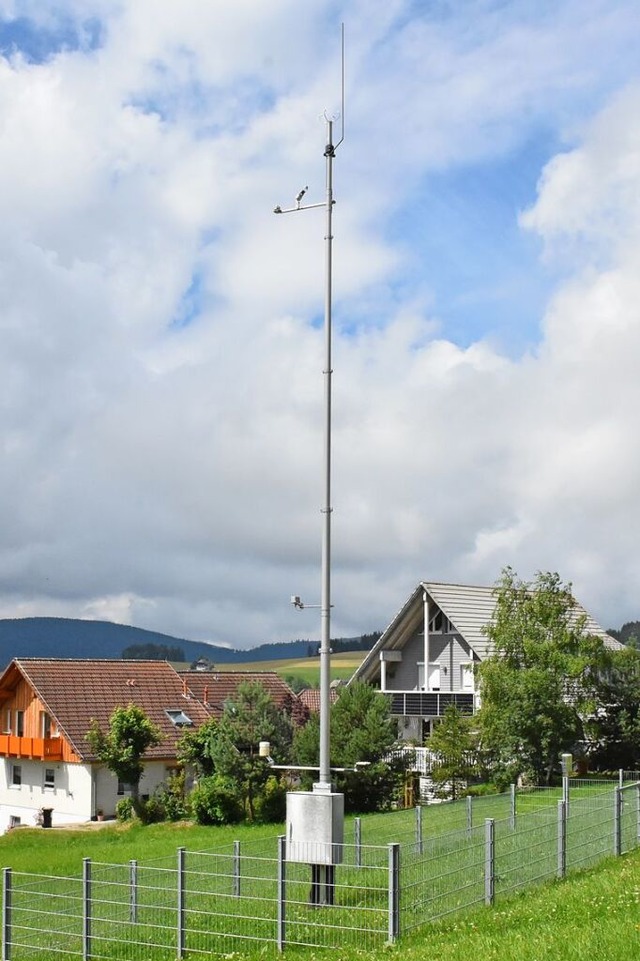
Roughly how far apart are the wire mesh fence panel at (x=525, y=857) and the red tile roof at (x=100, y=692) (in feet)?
106

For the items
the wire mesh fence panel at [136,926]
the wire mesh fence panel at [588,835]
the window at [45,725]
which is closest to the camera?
the wire mesh fence panel at [136,926]

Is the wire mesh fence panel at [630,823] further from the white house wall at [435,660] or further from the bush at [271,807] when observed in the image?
the white house wall at [435,660]

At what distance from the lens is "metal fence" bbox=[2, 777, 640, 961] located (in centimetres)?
1557

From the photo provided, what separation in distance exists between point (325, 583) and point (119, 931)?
19.9ft

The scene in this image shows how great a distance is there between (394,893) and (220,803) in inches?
989

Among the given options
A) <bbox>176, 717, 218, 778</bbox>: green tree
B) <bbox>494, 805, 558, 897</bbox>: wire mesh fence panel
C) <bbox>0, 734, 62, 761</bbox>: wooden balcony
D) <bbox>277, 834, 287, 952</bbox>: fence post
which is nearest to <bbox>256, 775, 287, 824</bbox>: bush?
<bbox>176, 717, 218, 778</bbox>: green tree

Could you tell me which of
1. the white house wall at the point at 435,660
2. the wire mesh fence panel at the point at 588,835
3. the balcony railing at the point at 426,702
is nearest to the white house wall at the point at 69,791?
the balcony railing at the point at 426,702

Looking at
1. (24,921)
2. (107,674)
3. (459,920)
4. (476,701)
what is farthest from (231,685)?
(459,920)

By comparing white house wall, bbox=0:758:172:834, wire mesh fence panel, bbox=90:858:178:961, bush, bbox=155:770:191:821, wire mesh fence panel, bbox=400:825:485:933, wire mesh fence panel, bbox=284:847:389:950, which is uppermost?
wire mesh fence panel, bbox=400:825:485:933

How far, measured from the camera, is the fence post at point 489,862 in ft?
54.1

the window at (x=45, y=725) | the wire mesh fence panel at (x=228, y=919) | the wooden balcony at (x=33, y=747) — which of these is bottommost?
the wooden balcony at (x=33, y=747)

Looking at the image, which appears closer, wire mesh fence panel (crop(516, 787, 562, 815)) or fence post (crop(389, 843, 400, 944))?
fence post (crop(389, 843, 400, 944))

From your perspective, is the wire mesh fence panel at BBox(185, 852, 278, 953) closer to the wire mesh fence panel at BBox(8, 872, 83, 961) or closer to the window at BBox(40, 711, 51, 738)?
the wire mesh fence panel at BBox(8, 872, 83, 961)

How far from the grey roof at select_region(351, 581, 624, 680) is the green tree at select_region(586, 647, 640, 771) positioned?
5.21 m
